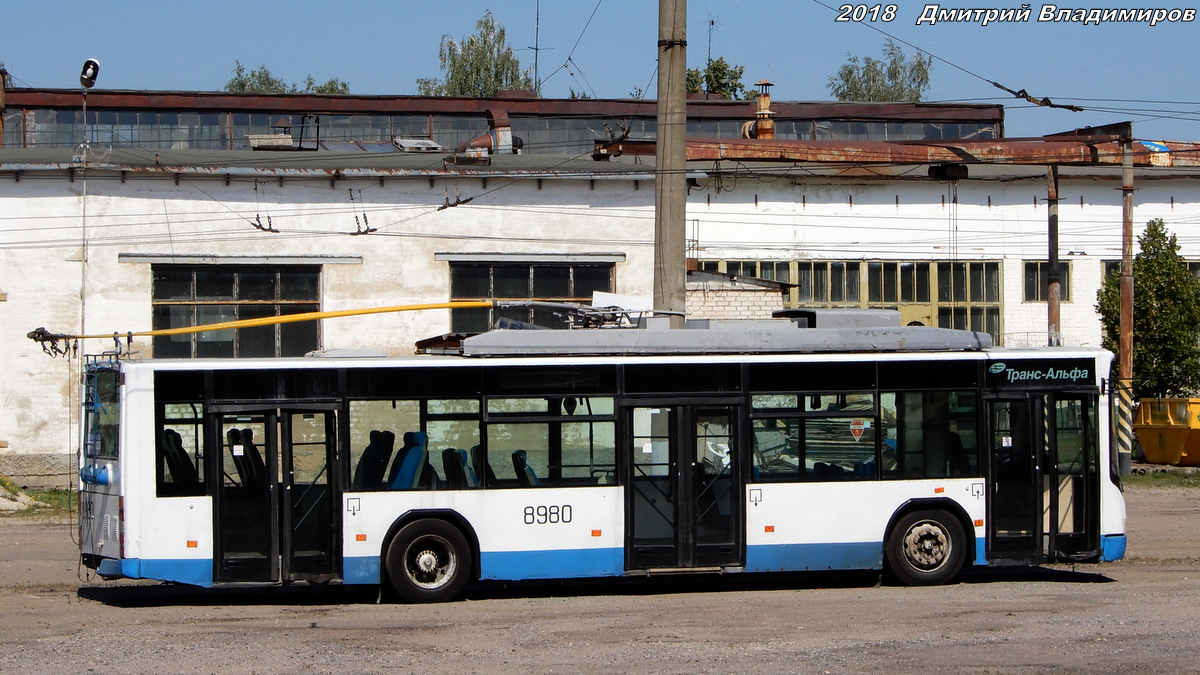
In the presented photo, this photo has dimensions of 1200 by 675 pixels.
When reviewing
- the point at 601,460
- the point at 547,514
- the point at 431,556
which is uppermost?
the point at 601,460

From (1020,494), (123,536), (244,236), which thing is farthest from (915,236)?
(123,536)

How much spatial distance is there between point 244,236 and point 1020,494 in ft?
61.2

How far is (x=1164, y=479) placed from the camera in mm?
26234

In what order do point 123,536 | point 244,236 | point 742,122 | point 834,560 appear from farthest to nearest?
point 742,122 → point 244,236 → point 834,560 → point 123,536

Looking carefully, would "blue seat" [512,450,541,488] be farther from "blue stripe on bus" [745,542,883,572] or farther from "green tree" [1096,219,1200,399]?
"green tree" [1096,219,1200,399]

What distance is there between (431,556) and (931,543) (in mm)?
5217

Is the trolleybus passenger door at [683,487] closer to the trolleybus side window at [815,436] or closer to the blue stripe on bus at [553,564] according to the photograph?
the blue stripe on bus at [553,564]

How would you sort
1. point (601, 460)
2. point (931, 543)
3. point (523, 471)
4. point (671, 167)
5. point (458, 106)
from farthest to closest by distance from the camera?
point (458, 106)
point (671, 167)
point (931, 543)
point (601, 460)
point (523, 471)

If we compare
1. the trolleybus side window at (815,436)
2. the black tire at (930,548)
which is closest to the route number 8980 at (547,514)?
the trolleybus side window at (815,436)

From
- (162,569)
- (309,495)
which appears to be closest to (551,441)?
(309,495)

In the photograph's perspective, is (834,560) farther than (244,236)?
No

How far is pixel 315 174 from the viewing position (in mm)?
27141

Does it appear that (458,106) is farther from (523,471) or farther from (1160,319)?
(523,471)

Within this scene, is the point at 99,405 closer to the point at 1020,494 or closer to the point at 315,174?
the point at 1020,494
